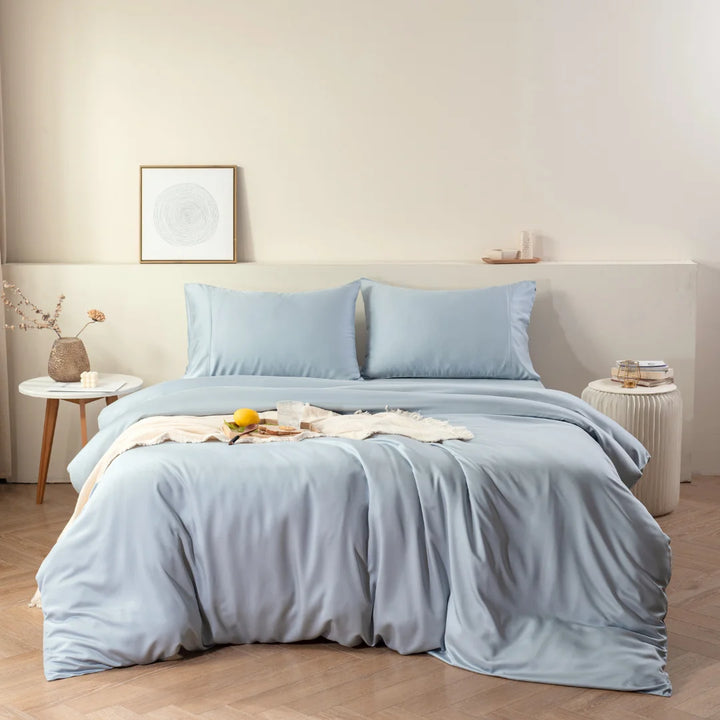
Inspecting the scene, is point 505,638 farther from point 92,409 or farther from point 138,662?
point 92,409

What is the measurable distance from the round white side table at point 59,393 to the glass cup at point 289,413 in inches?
49.6

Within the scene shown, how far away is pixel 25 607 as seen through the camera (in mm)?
3436

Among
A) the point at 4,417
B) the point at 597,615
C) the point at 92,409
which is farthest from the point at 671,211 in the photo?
the point at 4,417

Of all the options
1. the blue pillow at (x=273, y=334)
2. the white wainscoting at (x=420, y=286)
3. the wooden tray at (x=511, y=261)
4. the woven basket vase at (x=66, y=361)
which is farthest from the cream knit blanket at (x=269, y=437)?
the wooden tray at (x=511, y=261)

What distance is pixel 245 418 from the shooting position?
11.2 ft

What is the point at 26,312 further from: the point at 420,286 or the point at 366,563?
the point at 366,563

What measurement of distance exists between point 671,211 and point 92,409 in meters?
3.06

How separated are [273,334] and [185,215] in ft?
3.07

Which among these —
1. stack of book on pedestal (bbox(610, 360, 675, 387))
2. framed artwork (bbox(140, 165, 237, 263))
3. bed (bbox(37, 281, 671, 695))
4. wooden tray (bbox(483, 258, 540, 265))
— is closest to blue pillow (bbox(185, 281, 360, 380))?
framed artwork (bbox(140, 165, 237, 263))

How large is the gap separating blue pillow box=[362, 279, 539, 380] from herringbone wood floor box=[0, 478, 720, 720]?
1544mm

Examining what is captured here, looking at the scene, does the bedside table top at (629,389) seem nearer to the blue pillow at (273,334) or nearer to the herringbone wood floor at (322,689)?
the blue pillow at (273,334)

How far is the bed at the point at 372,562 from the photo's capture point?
2.90 meters

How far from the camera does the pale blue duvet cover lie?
2.90m

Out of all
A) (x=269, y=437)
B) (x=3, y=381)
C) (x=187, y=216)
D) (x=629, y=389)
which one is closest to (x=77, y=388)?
(x=3, y=381)
